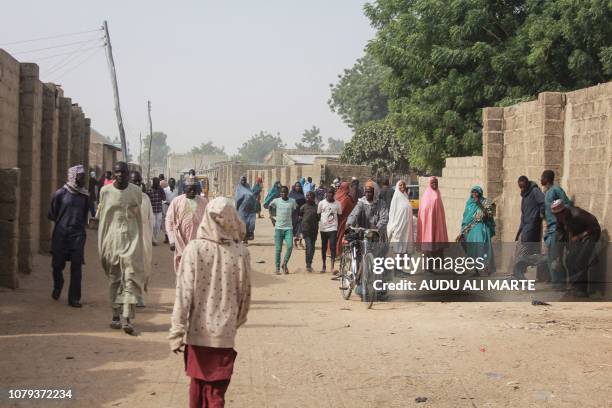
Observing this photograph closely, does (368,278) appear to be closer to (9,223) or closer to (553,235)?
(553,235)

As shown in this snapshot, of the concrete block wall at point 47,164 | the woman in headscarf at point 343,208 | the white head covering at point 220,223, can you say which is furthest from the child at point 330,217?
the white head covering at point 220,223

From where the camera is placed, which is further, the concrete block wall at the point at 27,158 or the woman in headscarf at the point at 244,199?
the woman in headscarf at the point at 244,199

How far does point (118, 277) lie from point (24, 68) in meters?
7.03

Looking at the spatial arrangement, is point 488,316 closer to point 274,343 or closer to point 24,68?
point 274,343

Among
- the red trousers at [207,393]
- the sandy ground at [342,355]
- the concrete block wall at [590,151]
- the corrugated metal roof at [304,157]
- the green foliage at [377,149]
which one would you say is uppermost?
the corrugated metal roof at [304,157]

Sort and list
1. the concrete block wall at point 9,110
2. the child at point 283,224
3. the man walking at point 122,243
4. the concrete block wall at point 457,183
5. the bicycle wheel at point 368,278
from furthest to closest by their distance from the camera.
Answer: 1. the concrete block wall at point 457,183
2. the child at point 283,224
3. the concrete block wall at point 9,110
4. the bicycle wheel at point 368,278
5. the man walking at point 122,243

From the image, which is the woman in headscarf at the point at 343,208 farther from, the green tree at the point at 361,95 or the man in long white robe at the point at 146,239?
the green tree at the point at 361,95

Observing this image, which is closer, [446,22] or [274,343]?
[274,343]

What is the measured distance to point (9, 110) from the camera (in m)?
13.9

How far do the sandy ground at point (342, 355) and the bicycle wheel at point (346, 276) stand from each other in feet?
1.40

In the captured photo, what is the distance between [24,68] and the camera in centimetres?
1485

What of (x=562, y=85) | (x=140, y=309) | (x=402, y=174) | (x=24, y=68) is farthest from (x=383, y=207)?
(x=402, y=174)

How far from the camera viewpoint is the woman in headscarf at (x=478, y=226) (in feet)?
44.8

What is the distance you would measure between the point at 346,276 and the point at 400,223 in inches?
79.9
